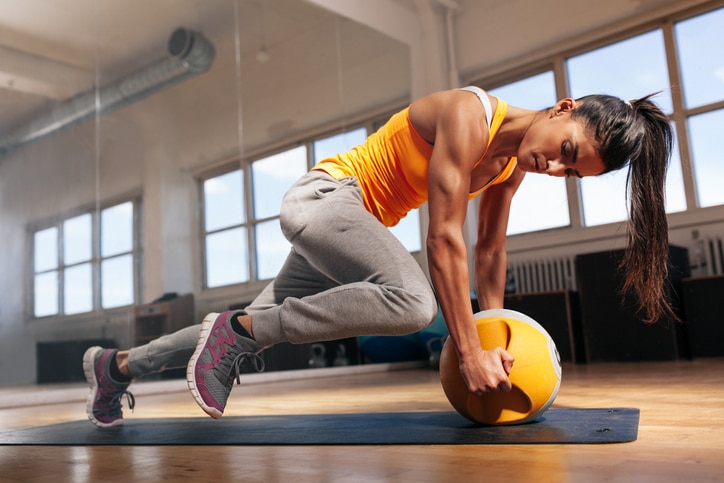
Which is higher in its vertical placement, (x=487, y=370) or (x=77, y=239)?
(x=77, y=239)

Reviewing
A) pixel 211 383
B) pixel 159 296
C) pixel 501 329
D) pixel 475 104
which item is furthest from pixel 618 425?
pixel 159 296

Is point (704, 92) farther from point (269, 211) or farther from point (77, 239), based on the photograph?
point (77, 239)

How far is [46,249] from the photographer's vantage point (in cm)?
359

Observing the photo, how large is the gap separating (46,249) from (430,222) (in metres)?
2.78

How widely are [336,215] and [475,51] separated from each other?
4912 millimetres

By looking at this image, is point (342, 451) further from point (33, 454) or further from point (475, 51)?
point (475, 51)

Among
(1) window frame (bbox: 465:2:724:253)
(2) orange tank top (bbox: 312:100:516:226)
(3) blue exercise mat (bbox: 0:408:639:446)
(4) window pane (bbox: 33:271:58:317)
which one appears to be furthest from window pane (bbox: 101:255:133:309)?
(1) window frame (bbox: 465:2:724:253)

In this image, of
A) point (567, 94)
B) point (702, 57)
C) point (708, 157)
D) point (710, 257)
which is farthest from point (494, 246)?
point (567, 94)

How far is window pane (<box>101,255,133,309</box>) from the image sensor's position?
12.5ft

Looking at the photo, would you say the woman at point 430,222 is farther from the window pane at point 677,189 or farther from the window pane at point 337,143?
the window pane at point 677,189

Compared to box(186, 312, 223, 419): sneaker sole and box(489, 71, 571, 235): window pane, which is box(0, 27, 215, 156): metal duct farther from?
box(489, 71, 571, 235): window pane

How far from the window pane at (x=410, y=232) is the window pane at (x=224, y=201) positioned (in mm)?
1646

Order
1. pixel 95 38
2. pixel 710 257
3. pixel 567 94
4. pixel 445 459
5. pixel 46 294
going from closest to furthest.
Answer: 1. pixel 445 459
2. pixel 46 294
3. pixel 95 38
4. pixel 710 257
5. pixel 567 94

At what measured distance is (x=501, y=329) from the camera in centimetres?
154
